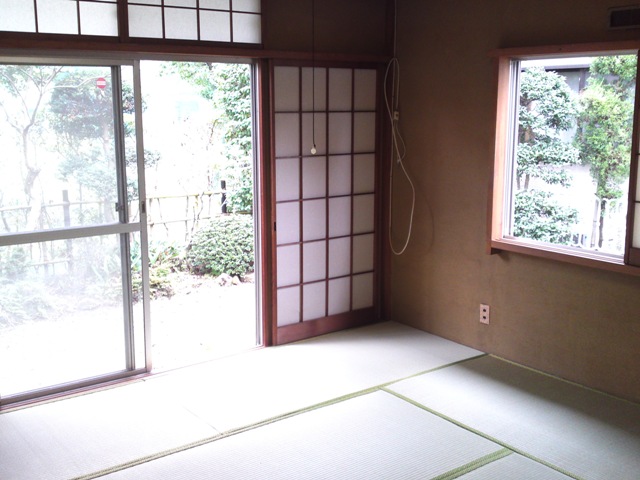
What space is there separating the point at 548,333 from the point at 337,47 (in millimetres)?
2454

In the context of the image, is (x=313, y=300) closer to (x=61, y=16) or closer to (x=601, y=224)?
(x=601, y=224)

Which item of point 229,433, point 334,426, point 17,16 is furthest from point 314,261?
point 17,16

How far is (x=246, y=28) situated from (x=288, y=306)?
196 centimetres

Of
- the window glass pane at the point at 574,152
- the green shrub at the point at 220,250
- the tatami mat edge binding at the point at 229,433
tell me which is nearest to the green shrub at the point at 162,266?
the green shrub at the point at 220,250

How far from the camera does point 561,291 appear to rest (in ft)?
13.4

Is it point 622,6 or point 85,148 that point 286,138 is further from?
point 622,6

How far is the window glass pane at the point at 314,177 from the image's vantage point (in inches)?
190

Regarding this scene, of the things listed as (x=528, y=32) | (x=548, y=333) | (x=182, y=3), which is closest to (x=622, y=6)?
(x=528, y=32)

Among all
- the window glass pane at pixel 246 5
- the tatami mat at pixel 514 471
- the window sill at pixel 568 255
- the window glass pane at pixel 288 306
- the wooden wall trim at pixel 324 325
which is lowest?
the tatami mat at pixel 514 471

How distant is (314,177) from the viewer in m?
4.87

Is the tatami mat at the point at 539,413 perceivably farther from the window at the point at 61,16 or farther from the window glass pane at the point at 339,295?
the window at the point at 61,16

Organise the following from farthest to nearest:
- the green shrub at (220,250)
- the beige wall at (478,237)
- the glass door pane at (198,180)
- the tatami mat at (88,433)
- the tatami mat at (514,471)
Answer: the green shrub at (220,250) → the glass door pane at (198,180) → the beige wall at (478,237) → the tatami mat at (88,433) → the tatami mat at (514,471)

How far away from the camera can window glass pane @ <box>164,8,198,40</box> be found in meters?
4.06

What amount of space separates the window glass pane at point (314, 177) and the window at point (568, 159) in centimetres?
125
